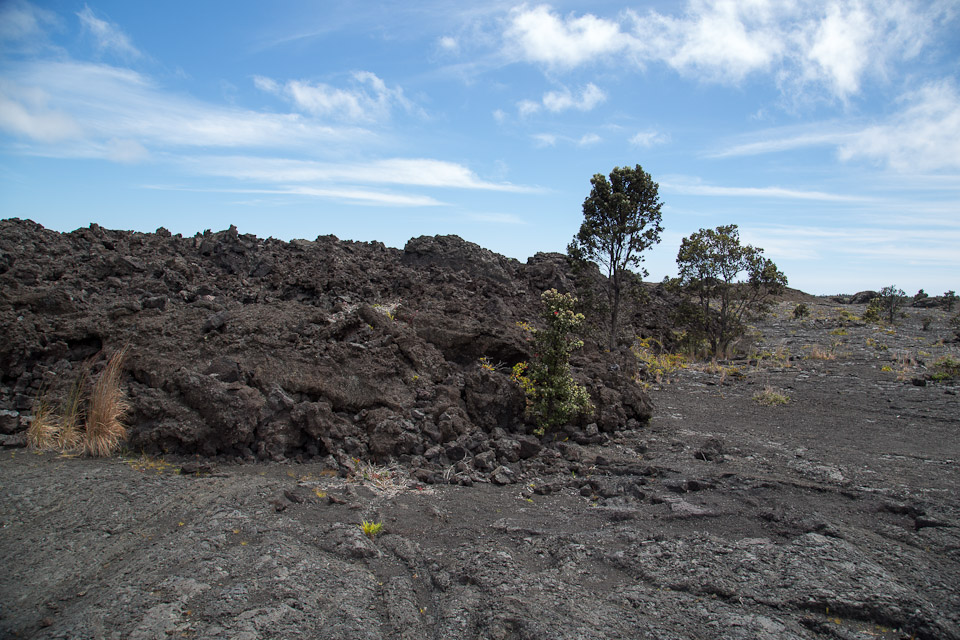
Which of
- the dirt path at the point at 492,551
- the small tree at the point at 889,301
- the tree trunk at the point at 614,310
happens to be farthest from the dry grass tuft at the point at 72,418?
the small tree at the point at 889,301

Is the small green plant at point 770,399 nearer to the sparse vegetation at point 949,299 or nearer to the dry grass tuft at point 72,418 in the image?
the dry grass tuft at point 72,418

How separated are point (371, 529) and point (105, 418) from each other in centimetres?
375

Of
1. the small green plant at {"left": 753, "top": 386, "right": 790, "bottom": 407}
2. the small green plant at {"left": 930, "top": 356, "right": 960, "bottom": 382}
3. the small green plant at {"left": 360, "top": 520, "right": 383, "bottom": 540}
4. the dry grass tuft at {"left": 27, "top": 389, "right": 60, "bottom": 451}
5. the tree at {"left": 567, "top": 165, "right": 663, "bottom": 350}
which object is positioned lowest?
the small green plant at {"left": 360, "top": 520, "right": 383, "bottom": 540}

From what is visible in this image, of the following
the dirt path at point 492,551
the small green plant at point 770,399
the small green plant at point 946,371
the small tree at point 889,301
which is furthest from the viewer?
the small tree at point 889,301

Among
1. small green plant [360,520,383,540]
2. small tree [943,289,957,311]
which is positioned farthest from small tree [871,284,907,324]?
small green plant [360,520,383,540]

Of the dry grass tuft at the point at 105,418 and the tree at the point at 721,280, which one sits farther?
the tree at the point at 721,280

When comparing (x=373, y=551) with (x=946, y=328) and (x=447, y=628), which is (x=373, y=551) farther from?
(x=946, y=328)

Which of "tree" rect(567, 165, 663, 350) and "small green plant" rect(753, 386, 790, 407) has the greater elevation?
"tree" rect(567, 165, 663, 350)

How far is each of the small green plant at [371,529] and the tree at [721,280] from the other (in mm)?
17632

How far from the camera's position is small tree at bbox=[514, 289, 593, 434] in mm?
8125

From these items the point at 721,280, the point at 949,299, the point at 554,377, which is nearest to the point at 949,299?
the point at 949,299

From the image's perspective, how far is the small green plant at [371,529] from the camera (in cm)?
492

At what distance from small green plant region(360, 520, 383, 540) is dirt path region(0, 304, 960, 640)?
0.07 metres

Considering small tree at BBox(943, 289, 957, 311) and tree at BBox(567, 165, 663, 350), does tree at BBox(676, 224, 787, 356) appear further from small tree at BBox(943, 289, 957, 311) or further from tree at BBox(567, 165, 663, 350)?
small tree at BBox(943, 289, 957, 311)
